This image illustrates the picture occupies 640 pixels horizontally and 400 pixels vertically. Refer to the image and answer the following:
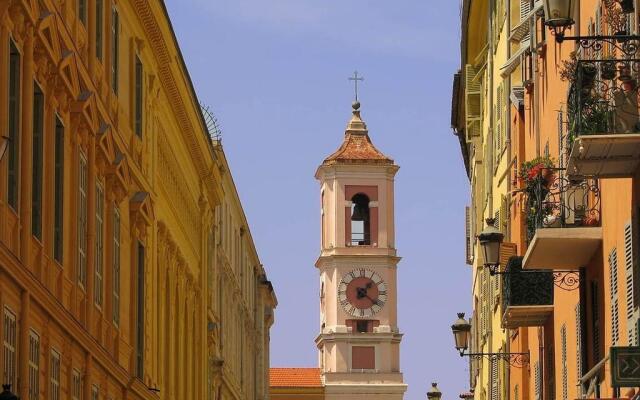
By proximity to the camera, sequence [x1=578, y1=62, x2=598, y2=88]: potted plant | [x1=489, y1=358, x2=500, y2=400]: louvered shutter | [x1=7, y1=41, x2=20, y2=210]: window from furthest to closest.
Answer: [x1=489, y1=358, x2=500, y2=400]: louvered shutter
[x1=7, y1=41, x2=20, y2=210]: window
[x1=578, y1=62, x2=598, y2=88]: potted plant

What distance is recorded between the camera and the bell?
11519 cm

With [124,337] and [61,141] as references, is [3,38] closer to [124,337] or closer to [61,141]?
[61,141]

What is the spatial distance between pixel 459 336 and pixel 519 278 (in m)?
5.60

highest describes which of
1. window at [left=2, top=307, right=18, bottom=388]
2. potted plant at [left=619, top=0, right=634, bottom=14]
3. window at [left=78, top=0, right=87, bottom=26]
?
window at [left=78, top=0, right=87, bottom=26]

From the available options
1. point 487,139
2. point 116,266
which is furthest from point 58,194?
point 487,139

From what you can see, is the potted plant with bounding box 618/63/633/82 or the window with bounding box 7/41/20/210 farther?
the window with bounding box 7/41/20/210

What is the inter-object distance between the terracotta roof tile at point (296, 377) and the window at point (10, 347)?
95.1 metres

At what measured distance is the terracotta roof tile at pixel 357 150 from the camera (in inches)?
4535

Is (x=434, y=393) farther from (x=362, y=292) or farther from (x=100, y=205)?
(x=362, y=292)

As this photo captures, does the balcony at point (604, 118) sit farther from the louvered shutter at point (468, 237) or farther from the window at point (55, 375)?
the louvered shutter at point (468, 237)

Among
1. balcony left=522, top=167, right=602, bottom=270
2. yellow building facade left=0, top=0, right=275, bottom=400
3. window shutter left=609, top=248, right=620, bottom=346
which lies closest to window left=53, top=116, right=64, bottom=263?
yellow building facade left=0, top=0, right=275, bottom=400

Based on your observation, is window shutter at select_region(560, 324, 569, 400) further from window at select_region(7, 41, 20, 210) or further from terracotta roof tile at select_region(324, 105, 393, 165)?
terracotta roof tile at select_region(324, 105, 393, 165)

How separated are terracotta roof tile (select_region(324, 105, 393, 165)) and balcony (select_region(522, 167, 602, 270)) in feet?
299

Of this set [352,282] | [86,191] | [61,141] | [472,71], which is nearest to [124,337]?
[86,191]
